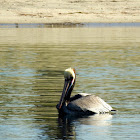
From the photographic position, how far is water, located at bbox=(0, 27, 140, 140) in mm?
8977

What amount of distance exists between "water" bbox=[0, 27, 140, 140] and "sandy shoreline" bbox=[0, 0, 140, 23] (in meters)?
27.5

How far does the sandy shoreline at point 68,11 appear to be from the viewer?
51281 millimetres

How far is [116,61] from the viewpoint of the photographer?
20141 millimetres

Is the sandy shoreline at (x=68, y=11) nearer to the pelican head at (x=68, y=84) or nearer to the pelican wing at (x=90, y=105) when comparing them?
the pelican head at (x=68, y=84)

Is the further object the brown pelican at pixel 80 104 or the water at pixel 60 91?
the brown pelican at pixel 80 104

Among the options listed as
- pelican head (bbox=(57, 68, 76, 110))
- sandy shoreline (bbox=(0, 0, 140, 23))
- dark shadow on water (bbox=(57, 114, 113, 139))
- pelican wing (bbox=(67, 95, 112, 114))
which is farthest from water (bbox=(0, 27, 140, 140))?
sandy shoreline (bbox=(0, 0, 140, 23))

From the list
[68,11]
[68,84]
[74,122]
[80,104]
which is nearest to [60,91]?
[68,84]

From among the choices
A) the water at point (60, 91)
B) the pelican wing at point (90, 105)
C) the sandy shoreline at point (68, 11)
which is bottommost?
the sandy shoreline at point (68, 11)

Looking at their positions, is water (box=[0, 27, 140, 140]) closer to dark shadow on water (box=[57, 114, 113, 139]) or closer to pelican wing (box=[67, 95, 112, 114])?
dark shadow on water (box=[57, 114, 113, 139])

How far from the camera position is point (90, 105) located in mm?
10211

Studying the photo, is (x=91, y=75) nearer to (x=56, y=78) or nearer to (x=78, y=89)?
(x=56, y=78)

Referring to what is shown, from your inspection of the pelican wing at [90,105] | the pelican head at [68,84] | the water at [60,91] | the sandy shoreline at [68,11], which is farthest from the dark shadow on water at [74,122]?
the sandy shoreline at [68,11]

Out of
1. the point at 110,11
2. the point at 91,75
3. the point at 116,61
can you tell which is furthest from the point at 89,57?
the point at 110,11

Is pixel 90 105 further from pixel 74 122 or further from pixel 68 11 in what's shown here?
pixel 68 11
